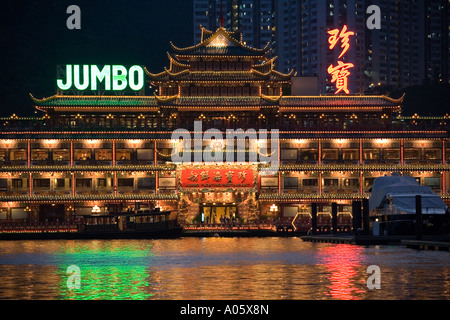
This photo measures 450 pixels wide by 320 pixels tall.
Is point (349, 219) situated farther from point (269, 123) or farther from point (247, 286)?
point (247, 286)

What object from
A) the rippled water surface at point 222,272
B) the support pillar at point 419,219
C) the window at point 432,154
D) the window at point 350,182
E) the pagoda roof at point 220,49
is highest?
the pagoda roof at point 220,49

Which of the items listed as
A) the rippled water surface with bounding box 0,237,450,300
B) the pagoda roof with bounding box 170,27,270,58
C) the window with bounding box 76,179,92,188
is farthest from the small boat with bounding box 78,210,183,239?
the pagoda roof with bounding box 170,27,270,58

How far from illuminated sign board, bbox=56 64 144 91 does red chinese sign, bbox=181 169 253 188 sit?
1488 cm

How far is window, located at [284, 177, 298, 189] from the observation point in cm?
10181

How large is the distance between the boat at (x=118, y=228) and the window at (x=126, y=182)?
1373 centimetres

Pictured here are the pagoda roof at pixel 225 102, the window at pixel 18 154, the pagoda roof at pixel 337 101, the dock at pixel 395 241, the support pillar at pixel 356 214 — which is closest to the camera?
the dock at pixel 395 241

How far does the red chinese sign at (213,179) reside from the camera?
9756 centimetres

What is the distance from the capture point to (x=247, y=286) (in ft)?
145

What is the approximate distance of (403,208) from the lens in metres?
73.9

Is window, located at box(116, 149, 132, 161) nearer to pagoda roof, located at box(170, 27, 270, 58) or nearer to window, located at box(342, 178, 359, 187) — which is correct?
pagoda roof, located at box(170, 27, 270, 58)

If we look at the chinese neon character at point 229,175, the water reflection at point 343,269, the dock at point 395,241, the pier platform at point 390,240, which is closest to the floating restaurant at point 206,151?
the chinese neon character at point 229,175

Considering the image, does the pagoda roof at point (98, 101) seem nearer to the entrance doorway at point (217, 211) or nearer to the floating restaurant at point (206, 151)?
the floating restaurant at point (206, 151)

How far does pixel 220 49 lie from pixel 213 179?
55.4 ft
